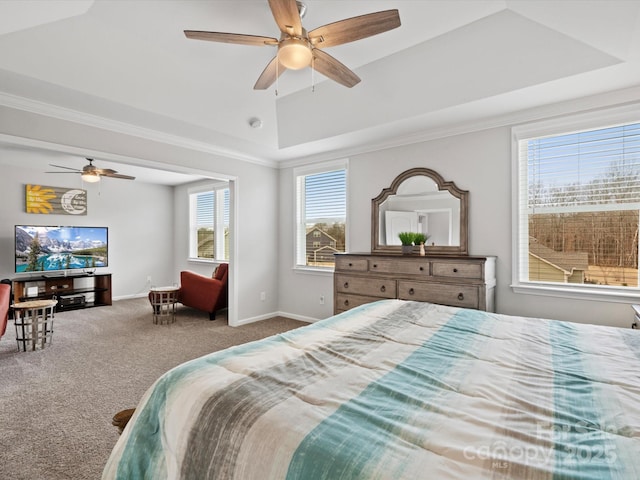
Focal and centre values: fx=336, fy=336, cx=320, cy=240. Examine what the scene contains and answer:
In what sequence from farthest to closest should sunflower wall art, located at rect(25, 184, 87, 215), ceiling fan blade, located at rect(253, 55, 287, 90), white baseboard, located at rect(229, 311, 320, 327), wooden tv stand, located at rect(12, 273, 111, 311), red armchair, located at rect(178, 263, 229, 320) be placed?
sunflower wall art, located at rect(25, 184, 87, 215), wooden tv stand, located at rect(12, 273, 111, 311), red armchair, located at rect(178, 263, 229, 320), white baseboard, located at rect(229, 311, 320, 327), ceiling fan blade, located at rect(253, 55, 287, 90)

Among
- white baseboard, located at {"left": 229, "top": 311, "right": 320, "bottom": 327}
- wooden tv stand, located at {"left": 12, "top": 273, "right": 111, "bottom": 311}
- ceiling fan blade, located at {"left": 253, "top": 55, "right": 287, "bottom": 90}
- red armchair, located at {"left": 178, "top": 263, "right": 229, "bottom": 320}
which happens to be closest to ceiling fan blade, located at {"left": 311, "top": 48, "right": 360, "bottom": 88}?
ceiling fan blade, located at {"left": 253, "top": 55, "right": 287, "bottom": 90}

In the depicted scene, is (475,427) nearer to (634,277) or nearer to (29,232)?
(634,277)

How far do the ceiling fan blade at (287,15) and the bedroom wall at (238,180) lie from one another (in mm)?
2549

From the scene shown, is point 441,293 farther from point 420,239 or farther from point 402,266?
point 420,239

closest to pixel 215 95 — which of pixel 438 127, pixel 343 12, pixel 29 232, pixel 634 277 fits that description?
pixel 343 12

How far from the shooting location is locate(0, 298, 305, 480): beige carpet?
6.48 ft

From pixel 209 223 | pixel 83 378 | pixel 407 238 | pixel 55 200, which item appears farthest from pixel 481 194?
pixel 55 200

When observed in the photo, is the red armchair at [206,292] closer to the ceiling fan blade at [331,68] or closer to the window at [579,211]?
the ceiling fan blade at [331,68]

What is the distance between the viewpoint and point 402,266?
11.7 ft

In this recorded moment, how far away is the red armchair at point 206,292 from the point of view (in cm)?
525

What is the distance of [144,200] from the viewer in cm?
→ 761

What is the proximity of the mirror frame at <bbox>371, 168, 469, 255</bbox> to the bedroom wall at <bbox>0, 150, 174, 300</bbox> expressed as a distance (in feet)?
17.7

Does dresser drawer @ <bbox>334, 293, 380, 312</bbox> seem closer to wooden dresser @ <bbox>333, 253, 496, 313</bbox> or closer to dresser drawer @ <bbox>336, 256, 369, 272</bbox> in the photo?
wooden dresser @ <bbox>333, 253, 496, 313</bbox>

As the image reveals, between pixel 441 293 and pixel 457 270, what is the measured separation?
272 mm
